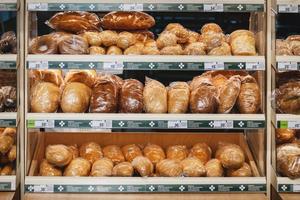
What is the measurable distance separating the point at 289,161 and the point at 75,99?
4.23ft

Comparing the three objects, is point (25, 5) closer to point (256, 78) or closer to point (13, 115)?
point (13, 115)

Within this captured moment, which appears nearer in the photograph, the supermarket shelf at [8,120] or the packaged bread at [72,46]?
the supermarket shelf at [8,120]

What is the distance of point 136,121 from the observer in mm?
2590

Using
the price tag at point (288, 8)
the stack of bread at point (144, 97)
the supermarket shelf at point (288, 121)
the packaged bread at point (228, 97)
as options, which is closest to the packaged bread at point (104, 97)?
the stack of bread at point (144, 97)

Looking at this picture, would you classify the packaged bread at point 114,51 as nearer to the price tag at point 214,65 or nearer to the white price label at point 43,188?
the price tag at point 214,65

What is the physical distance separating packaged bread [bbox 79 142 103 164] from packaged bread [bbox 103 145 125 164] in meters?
0.04

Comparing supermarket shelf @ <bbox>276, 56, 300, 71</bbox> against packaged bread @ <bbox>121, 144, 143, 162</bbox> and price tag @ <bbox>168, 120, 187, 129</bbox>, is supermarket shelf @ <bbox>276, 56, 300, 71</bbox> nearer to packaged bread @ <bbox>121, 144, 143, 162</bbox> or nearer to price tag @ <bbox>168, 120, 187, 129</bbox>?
price tag @ <bbox>168, 120, 187, 129</bbox>

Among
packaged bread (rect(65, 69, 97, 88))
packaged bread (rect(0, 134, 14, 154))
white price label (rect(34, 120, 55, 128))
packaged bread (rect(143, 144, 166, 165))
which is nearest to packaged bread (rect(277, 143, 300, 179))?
packaged bread (rect(143, 144, 166, 165))

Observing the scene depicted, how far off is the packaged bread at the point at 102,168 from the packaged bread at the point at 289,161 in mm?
993

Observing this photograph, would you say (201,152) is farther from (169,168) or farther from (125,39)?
(125,39)

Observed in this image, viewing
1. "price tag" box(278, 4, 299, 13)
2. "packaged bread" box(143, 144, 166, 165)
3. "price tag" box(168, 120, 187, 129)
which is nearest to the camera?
"price tag" box(278, 4, 299, 13)

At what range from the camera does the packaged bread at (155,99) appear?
2662 mm

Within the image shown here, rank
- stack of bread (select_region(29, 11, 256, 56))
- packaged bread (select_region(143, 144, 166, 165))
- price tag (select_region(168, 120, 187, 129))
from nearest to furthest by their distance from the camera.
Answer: price tag (select_region(168, 120, 187, 129)) → stack of bread (select_region(29, 11, 256, 56)) → packaged bread (select_region(143, 144, 166, 165))

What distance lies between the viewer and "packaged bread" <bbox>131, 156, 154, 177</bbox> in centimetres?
262
